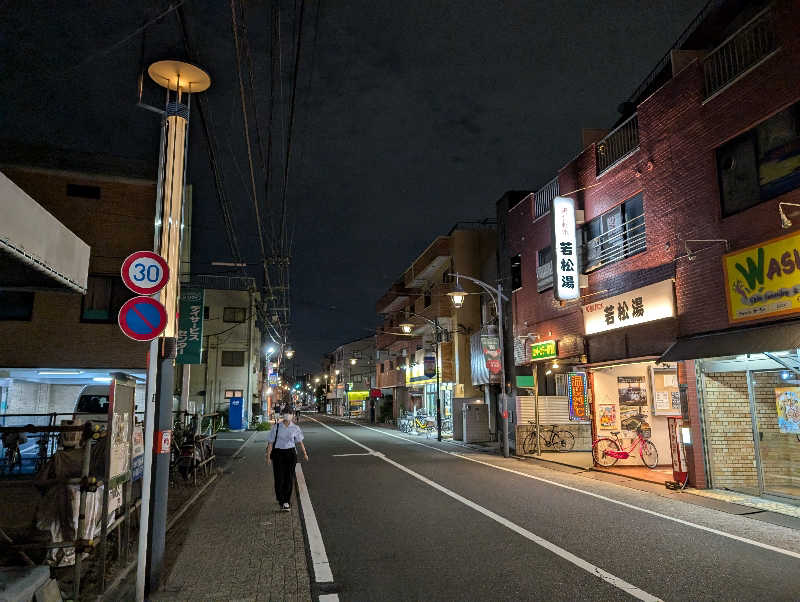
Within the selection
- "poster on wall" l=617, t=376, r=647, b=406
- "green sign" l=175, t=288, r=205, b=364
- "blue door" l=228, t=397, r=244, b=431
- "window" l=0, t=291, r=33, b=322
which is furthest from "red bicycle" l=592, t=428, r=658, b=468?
"blue door" l=228, t=397, r=244, b=431

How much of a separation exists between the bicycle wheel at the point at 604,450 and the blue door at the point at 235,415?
27237 mm

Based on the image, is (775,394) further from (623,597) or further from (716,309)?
(623,597)

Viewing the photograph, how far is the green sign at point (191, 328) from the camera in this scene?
58.3 feet

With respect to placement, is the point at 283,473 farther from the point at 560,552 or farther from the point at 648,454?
the point at 648,454

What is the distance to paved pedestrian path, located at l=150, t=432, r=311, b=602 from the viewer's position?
19.2ft

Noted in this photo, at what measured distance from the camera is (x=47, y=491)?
6117mm

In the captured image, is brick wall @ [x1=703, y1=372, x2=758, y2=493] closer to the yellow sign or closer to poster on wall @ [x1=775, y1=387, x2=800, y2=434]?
poster on wall @ [x1=775, y1=387, x2=800, y2=434]

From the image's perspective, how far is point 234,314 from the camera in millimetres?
44031

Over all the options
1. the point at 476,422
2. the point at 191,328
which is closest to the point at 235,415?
the point at 476,422

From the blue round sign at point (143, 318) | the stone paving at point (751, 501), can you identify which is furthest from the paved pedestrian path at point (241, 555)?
the stone paving at point (751, 501)

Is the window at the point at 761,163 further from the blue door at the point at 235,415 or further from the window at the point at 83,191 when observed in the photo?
the blue door at the point at 235,415

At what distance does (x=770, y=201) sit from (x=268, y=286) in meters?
22.8

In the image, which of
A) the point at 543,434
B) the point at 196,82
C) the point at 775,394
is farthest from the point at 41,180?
the point at 775,394

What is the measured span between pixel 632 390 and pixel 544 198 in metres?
8.16
